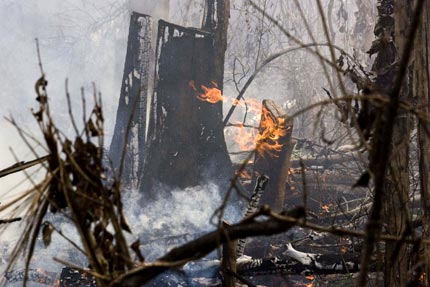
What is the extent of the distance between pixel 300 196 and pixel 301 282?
2.94 metres

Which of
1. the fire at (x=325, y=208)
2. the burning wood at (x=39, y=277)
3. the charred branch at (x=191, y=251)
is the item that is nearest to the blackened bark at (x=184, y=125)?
the fire at (x=325, y=208)

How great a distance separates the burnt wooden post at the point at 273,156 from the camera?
10.1m

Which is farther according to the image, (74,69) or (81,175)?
(74,69)

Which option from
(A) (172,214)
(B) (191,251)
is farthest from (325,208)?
(B) (191,251)

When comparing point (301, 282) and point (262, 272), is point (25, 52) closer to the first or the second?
point (301, 282)

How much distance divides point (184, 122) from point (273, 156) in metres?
2.12

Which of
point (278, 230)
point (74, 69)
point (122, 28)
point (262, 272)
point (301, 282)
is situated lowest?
point (301, 282)

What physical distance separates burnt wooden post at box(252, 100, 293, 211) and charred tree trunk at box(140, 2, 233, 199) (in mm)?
1221

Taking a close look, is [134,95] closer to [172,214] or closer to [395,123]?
[172,214]

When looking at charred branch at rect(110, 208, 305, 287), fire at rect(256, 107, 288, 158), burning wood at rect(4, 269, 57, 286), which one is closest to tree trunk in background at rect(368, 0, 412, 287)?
charred branch at rect(110, 208, 305, 287)

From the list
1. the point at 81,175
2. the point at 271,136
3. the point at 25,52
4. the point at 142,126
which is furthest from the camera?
the point at 25,52

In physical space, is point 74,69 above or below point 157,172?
above

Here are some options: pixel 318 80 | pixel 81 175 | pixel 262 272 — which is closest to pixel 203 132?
pixel 262 272

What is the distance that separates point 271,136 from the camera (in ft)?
32.9
